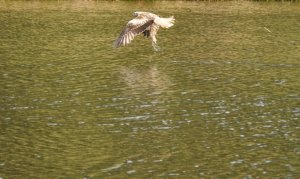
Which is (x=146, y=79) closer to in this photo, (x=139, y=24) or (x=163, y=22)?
(x=139, y=24)

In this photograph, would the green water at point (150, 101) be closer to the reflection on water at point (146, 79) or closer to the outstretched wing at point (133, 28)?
the reflection on water at point (146, 79)

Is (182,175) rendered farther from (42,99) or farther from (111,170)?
(42,99)

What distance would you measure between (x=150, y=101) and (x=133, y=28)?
22.1 ft

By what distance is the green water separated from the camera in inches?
563

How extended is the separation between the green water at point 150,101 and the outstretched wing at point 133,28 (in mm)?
815

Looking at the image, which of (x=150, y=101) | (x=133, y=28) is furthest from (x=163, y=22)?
(x=150, y=101)

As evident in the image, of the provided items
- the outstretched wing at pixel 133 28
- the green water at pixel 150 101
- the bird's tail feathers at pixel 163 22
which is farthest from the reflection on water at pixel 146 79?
the bird's tail feathers at pixel 163 22

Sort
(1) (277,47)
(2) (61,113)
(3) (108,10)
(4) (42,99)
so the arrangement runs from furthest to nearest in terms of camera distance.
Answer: (3) (108,10)
(1) (277,47)
(4) (42,99)
(2) (61,113)

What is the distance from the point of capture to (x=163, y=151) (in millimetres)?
15117

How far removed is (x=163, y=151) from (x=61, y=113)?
4303mm

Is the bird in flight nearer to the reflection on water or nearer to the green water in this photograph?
the green water

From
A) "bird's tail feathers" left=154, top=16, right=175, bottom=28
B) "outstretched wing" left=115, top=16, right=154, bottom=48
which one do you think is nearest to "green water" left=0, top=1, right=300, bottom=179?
"outstretched wing" left=115, top=16, right=154, bottom=48

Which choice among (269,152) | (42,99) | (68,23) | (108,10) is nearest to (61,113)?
(42,99)

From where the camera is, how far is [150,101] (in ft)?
65.1
